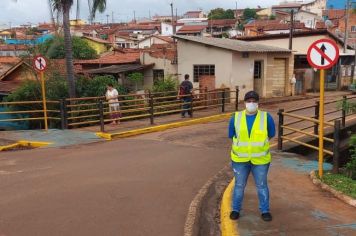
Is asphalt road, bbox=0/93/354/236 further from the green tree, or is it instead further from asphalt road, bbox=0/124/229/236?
the green tree

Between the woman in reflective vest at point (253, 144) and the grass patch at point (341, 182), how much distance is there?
1.83 meters

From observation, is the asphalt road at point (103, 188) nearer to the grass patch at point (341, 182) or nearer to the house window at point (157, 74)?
the grass patch at point (341, 182)

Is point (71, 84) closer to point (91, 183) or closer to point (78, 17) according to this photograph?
point (78, 17)

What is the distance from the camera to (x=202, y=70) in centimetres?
2464

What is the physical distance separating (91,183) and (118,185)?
51cm

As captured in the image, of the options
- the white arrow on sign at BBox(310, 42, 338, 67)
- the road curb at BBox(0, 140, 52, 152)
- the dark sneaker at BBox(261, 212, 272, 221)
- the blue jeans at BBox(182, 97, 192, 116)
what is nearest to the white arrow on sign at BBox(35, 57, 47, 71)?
the road curb at BBox(0, 140, 52, 152)

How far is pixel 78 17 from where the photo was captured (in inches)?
739

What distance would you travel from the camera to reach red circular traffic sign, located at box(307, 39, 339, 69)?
24.5 ft

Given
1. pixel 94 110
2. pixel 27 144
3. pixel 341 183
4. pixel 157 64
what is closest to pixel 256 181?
pixel 341 183

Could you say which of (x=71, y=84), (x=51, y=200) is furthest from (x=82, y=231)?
(x=71, y=84)

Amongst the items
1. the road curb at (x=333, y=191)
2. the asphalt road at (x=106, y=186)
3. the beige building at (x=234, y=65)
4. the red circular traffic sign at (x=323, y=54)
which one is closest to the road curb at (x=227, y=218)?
the asphalt road at (x=106, y=186)

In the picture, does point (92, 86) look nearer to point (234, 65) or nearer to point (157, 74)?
point (157, 74)

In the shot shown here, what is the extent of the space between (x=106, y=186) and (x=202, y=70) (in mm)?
17705

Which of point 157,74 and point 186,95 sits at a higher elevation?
point 157,74
